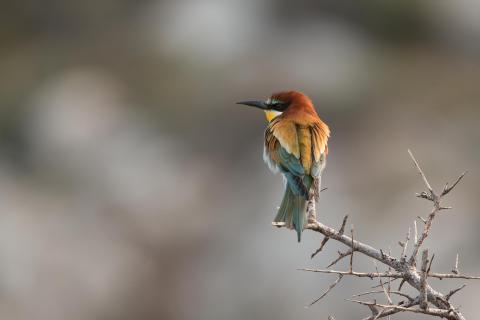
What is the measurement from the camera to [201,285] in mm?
8742

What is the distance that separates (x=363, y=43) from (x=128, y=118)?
9.37 ft

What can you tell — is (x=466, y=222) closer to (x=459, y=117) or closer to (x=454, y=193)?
(x=454, y=193)

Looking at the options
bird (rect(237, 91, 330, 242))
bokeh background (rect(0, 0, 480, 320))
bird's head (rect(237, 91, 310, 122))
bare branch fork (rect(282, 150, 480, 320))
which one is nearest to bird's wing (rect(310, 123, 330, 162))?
bird (rect(237, 91, 330, 242))

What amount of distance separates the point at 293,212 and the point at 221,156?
19.4 ft

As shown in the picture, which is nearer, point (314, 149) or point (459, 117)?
point (314, 149)

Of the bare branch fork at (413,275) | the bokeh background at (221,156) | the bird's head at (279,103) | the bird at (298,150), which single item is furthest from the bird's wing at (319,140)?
the bokeh background at (221,156)

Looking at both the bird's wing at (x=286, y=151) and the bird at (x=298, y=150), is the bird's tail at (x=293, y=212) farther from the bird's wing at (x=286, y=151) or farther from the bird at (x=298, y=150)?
the bird's wing at (x=286, y=151)

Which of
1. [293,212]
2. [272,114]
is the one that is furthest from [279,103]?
[293,212]

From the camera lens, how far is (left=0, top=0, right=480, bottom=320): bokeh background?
8.08 metres

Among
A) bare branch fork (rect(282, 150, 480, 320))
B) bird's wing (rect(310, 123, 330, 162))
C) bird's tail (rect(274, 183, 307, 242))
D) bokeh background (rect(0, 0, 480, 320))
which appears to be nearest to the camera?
bare branch fork (rect(282, 150, 480, 320))

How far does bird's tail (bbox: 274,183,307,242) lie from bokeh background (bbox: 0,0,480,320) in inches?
155

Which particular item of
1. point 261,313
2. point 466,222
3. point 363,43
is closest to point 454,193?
point 466,222

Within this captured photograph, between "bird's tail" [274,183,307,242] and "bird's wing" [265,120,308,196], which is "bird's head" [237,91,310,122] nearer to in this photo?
"bird's wing" [265,120,308,196]

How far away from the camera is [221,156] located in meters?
9.21
